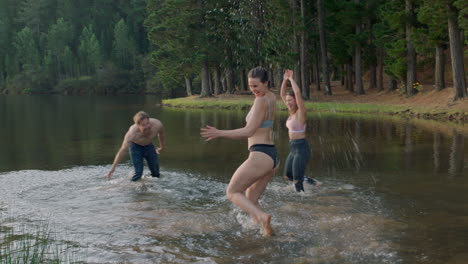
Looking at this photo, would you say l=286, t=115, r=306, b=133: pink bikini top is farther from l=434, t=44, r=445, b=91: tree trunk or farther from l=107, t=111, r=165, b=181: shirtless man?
l=434, t=44, r=445, b=91: tree trunk

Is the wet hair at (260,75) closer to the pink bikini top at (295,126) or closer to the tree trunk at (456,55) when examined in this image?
the pink bikini top at (295,126)

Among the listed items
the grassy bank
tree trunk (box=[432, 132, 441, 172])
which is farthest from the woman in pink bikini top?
the grassy bank

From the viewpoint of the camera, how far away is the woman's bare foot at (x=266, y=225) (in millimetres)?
6377

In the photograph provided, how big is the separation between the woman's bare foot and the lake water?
113mm

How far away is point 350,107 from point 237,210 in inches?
903

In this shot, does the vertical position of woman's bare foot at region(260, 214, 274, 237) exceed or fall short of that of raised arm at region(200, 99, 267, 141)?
it falls short

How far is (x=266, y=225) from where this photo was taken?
21.2ft

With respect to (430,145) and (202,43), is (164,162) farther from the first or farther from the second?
(202,43)

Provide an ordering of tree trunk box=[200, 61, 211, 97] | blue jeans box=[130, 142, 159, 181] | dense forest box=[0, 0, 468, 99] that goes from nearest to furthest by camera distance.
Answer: blue jeans box=[130, 142, 159, 181] → dense forest box=[0, 0, 468, 99] → tree trunk box=[200, 61, 211, 97]

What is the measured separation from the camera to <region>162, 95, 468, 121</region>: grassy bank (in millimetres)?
24042

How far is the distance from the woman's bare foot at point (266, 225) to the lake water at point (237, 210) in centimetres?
11

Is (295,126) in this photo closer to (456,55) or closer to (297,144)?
(297,144)

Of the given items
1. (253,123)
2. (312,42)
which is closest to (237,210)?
(253,123)

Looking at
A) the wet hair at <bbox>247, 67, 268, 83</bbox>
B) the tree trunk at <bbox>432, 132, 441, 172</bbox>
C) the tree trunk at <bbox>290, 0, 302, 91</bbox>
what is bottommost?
the tree trunk at <bbox>432, 132, 441, 172</bbox>
